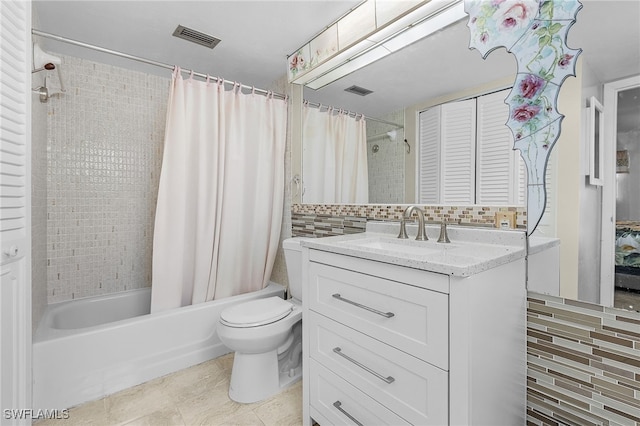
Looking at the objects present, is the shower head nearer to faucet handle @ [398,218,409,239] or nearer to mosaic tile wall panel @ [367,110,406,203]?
mosaic tile wall panel @ [367,110,406,203]

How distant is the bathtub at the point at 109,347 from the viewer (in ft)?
5.18

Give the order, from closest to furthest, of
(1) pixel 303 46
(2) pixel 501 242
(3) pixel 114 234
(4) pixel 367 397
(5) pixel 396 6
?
(4) pixel 367 397
(2) pixel 501 242
(5) pixel 396 6
(1) pixel 303 46
(3) pixel 114 234

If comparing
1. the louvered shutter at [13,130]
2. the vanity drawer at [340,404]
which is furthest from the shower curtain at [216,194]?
the vanity drawer at [340,404]

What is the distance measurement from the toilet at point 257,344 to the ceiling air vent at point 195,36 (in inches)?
68.7

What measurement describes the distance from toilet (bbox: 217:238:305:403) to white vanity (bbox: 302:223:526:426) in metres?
0.34

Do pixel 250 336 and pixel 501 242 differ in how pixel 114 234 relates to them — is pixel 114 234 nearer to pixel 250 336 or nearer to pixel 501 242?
pixel 250 336

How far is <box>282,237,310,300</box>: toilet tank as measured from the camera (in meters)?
2.01

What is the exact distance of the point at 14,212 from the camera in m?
1.14

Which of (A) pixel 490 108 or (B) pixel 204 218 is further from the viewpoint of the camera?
(B) pixel 204 218

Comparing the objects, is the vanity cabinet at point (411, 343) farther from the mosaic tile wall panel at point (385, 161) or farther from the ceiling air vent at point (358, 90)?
the ceiling air vent at point (358, 90)

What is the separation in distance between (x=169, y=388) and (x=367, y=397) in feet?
4.14

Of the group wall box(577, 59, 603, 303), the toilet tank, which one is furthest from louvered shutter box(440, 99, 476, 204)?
the toilet tank

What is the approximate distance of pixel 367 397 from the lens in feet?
3.75

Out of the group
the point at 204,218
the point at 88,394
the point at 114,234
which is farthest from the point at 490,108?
the point at 114,234
